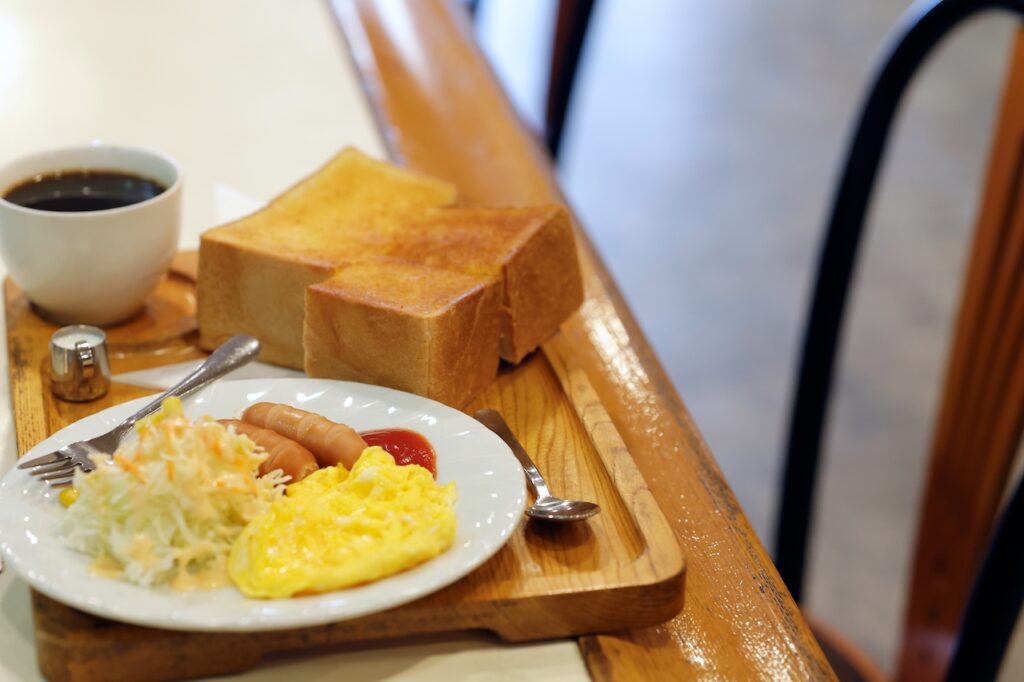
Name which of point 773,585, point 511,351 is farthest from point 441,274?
point 773,585

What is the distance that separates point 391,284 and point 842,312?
35.2 inches

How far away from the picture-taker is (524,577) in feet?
3.00

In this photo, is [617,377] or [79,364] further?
[617,377]

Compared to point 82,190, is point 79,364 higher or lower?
lower

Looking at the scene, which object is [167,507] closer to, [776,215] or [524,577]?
[524,577]

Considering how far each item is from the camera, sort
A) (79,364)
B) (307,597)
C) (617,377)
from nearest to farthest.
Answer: (307,597) < (79,364) < (617,377)

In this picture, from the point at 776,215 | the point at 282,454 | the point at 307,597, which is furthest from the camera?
the point at 776,215

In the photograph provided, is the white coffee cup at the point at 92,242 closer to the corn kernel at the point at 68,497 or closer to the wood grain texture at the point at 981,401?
the corn kernel at the point at 68,497

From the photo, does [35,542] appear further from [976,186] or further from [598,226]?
[976,186]

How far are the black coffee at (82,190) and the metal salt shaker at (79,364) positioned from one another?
21 centimetres

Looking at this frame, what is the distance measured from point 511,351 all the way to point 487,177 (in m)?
0.64

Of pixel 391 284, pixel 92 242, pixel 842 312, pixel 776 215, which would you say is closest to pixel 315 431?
pixel 391 284

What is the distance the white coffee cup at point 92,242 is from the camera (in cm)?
123

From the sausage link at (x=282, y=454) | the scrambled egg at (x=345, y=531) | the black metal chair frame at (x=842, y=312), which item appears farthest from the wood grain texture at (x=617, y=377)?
the black metal chair frame at (x=842, y=312)
